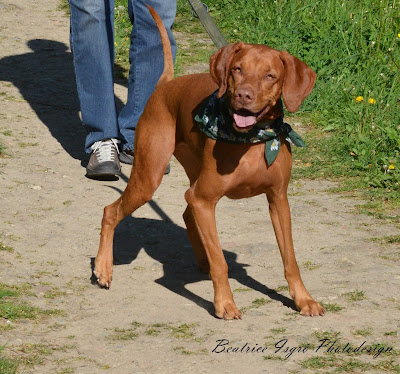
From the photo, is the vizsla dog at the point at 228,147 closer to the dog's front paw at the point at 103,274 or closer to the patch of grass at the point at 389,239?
the dog's front paw at the point at 103,274

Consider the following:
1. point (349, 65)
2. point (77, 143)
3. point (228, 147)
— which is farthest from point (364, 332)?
point (349, 65)

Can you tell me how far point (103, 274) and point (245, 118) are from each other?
1219 millimetres

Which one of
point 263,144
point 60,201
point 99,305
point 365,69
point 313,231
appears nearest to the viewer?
point 263,144

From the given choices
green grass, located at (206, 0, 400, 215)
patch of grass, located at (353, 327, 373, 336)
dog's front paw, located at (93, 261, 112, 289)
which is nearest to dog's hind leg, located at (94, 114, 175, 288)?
dog's front paw, located at (93, 261, 112, 289)

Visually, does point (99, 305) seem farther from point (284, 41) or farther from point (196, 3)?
point (284, 41)

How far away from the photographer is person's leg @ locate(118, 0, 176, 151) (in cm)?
586

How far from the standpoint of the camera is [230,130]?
3.80 metres

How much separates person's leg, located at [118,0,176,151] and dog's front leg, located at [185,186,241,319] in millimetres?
2234

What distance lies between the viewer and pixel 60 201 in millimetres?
5457

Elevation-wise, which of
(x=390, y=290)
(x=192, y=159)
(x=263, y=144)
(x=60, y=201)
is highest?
(x=263, y=144)

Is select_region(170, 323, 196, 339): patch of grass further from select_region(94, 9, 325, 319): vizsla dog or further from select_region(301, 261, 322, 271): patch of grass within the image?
select_region(301, 261, 322, 271): patch of grass

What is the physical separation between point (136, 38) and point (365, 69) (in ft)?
7.40

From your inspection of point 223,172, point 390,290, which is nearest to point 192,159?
point 223,172

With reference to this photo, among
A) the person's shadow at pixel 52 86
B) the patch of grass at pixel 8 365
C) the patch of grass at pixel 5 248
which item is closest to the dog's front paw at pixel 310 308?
the patch of grass at pixel 8 365
